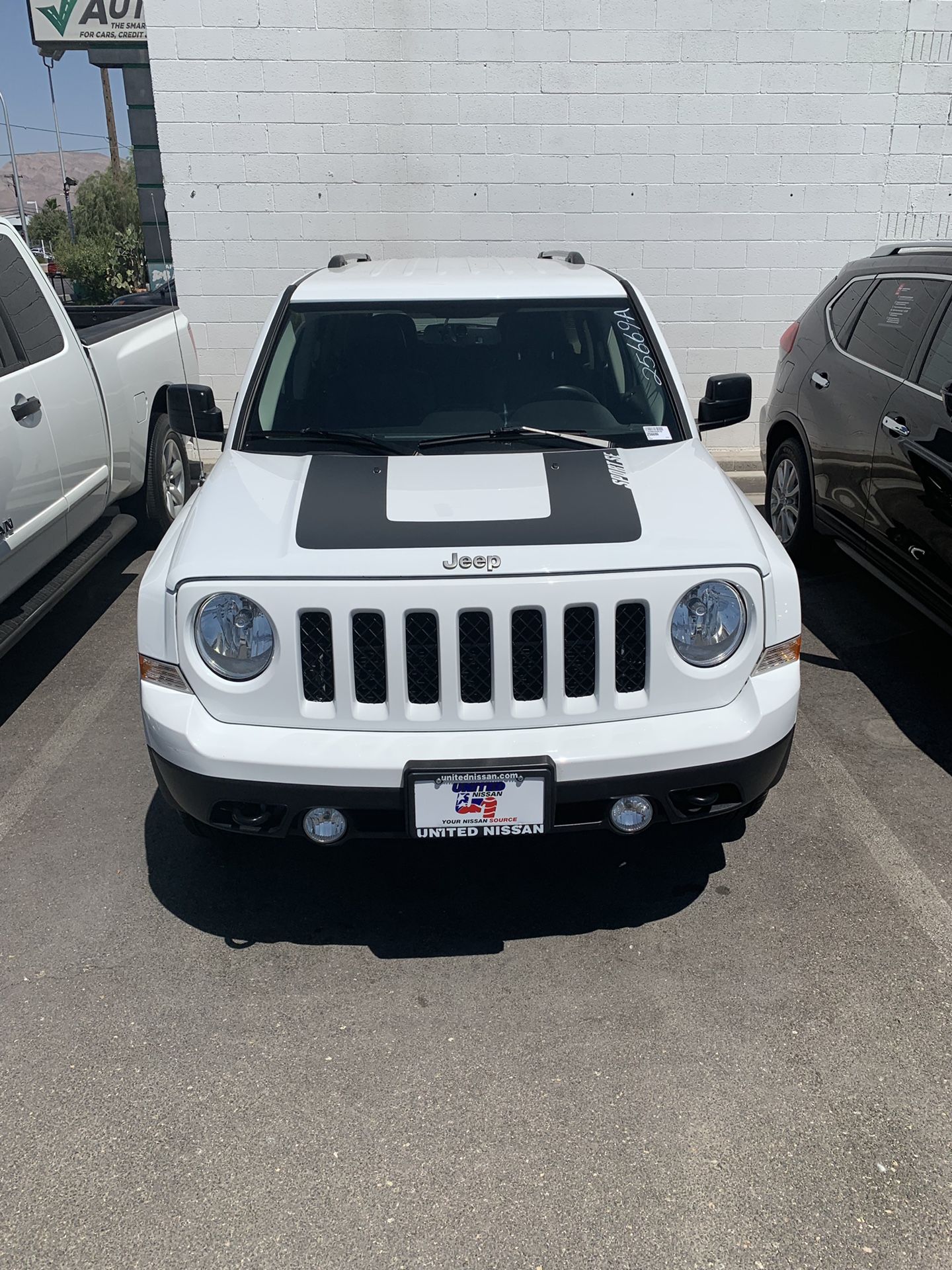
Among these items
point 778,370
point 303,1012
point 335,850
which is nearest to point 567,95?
point 778,370

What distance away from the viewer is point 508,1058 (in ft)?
9.11

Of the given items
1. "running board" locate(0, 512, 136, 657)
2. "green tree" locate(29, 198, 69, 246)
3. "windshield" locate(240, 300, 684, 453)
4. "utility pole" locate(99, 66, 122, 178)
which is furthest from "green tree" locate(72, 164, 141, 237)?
"windshield" locate(240, 300, 684, 453)

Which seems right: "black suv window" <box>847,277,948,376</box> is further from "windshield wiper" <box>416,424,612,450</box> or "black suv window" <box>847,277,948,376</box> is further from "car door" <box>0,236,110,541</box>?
"car door" <box>0,236,110,541</box>

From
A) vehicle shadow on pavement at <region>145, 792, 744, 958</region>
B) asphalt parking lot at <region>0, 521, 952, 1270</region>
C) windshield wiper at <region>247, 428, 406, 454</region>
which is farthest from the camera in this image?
windshield wiper at <region>247, 428, 406, 454</region>

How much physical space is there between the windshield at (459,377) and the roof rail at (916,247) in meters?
1.94

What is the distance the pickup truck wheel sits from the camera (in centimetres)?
678

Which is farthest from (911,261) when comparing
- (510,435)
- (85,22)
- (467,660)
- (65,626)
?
(85,22)

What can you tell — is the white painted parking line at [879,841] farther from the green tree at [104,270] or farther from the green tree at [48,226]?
the green tree at [48,226]

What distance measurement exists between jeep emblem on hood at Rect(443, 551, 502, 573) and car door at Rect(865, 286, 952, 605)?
2.42 m

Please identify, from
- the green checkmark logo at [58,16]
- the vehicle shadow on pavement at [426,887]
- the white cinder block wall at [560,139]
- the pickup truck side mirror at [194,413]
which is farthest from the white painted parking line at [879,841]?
the green checkmark logo at [58,16]

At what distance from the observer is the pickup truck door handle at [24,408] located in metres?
4.69

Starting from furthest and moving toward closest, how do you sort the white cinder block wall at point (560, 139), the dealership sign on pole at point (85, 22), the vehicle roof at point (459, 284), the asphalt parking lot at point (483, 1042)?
the dealership sign on pole at point (85, 22) → the white cinder block wall at point (560, 139) → the vehicle roof at point (459, 284) → the asphalt parking lot at point (483, 1042)

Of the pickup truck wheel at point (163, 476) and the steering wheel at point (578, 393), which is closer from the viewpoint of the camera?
the steering wheel at point (578, 393)

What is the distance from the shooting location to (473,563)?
287 cm
